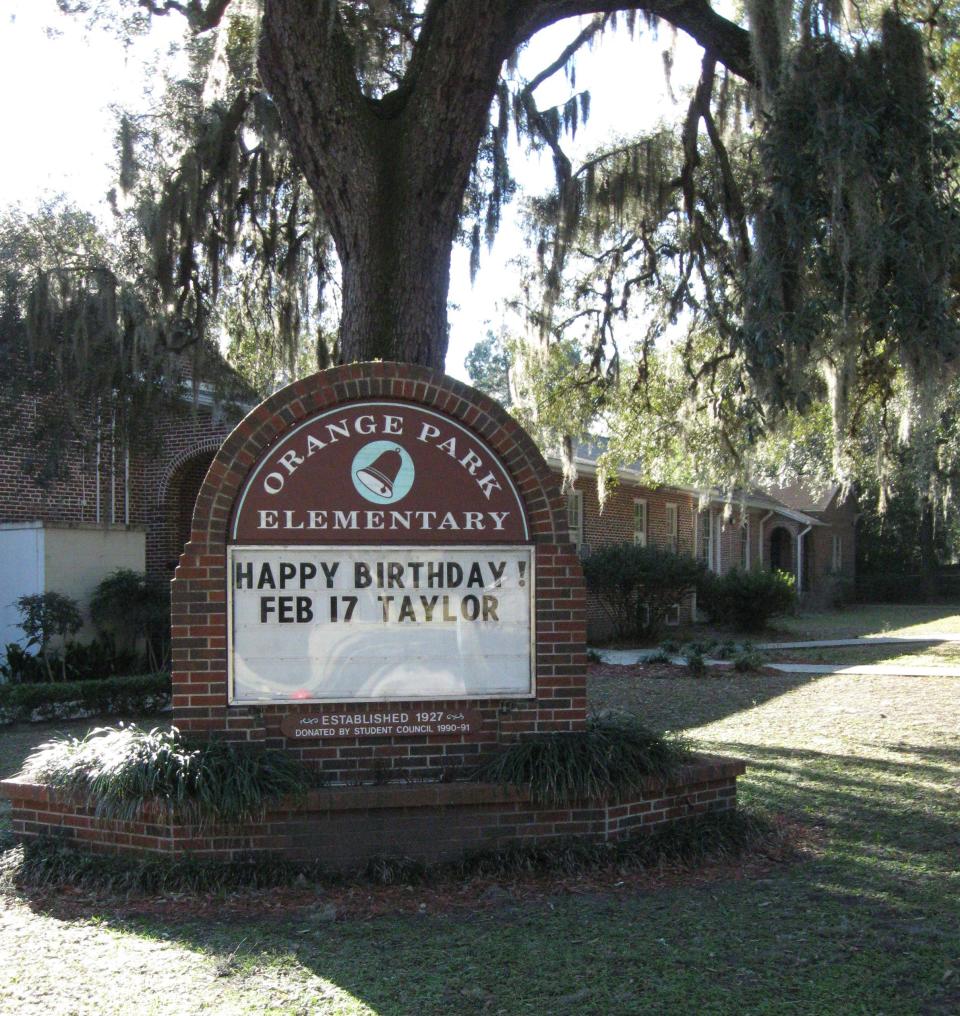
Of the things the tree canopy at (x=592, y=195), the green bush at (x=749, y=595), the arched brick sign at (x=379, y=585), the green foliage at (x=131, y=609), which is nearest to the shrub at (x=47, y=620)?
the green foliage at (x=131, y=609)

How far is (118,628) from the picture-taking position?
16.2 metres

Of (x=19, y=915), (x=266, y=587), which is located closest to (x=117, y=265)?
(x=266, y=587)

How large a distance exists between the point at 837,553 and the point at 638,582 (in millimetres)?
22769

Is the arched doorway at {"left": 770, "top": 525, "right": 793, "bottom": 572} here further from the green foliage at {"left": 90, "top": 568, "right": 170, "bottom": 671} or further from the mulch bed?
the green foliage at {"left": 90, "top": 568, "right": 170, "bottom": 671}

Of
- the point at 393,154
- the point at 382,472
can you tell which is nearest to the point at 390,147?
the point at 393,154

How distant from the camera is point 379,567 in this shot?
6.86m

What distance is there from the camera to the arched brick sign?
6664 mm

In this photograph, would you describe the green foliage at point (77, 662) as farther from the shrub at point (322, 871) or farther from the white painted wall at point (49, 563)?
the shrub at point (322, 871)

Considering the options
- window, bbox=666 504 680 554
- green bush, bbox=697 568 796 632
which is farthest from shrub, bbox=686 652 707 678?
window, bbox=666 504 680 554

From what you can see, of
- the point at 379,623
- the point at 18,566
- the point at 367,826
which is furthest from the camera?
the point at 18,566

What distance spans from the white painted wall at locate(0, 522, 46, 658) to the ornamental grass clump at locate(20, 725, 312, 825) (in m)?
9.44

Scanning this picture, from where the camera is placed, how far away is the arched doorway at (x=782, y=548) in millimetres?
38112

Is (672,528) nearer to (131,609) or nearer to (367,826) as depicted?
(131,609)

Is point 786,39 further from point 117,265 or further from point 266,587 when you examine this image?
point 117,265
